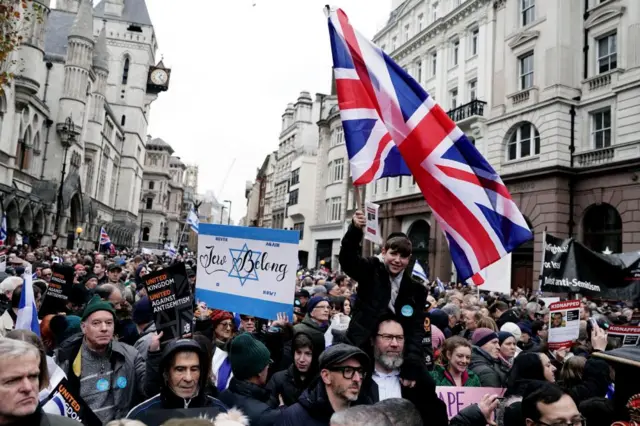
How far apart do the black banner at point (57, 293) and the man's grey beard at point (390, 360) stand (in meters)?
5.69

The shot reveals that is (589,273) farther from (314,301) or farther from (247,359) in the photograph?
(247,359)

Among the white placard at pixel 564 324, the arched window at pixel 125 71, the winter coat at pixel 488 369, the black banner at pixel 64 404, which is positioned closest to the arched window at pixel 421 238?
the white placard at pixel 564 324

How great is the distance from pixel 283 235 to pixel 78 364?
94.9 inches

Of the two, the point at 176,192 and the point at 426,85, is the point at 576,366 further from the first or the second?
the point at 176,192

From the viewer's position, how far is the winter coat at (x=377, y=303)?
3.93 m

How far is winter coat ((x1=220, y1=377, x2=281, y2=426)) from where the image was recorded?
142 inches

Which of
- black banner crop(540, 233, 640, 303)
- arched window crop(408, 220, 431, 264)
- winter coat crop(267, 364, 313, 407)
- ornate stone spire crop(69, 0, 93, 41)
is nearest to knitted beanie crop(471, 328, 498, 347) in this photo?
winter coat crop(267, 364, 313, 407)

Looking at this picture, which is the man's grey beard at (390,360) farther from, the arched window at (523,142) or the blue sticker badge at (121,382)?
the arched window at (523,142)

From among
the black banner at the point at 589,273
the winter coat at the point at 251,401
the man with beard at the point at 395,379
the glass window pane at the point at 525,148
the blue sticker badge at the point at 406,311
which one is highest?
the glass window pane at the point at 525,148

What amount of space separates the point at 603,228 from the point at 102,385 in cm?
2338

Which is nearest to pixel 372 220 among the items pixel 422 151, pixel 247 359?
pixel 422 151

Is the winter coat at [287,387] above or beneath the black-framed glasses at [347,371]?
beneath

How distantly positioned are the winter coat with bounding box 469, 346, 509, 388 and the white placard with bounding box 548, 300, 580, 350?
1.26 meters

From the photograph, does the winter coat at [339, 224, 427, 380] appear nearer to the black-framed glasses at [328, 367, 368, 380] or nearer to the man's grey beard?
the man's grey beard
